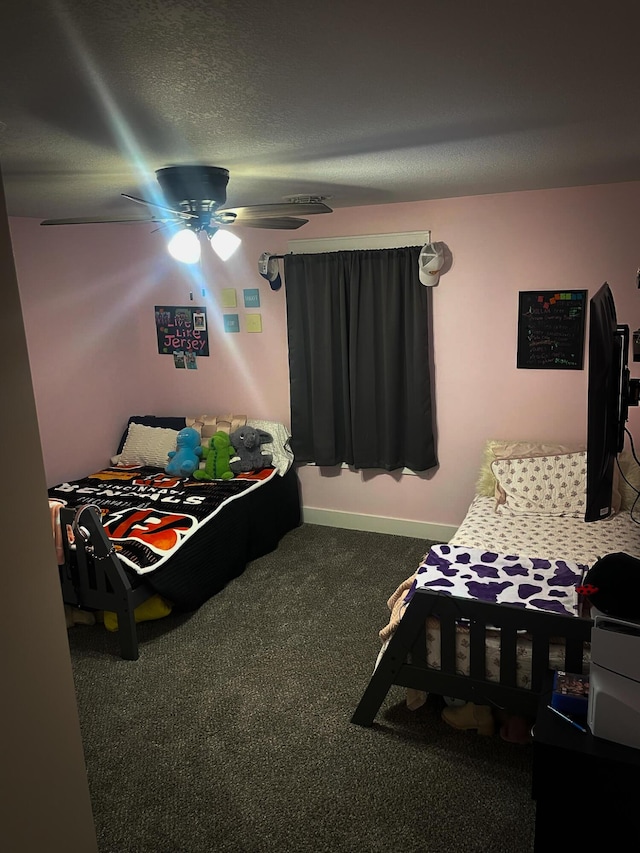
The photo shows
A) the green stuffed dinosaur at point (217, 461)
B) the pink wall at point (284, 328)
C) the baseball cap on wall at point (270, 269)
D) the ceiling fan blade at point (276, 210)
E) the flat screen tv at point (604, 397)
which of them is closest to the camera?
the flat screen tv at point (604, 397)

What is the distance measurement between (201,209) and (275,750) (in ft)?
7.25

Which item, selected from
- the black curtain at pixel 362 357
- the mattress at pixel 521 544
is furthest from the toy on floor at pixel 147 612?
the black curtain at pixel 362 357

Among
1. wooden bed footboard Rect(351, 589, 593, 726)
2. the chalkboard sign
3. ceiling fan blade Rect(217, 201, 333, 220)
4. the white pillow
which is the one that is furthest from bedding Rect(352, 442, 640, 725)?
the white pillow

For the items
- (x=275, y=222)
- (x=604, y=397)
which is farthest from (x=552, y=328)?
(x=604, y=397)

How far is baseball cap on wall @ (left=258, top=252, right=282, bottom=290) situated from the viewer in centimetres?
435

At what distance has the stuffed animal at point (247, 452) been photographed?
4309 millimetres

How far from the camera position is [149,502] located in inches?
149

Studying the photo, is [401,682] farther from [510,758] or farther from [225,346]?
[225,346]

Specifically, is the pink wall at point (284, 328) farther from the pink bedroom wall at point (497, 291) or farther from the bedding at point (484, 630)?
the bedding at point (484, 630)

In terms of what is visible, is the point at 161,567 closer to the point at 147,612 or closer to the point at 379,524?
the point at 147,612

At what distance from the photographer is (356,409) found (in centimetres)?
426

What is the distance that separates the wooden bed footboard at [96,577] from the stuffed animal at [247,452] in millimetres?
1266

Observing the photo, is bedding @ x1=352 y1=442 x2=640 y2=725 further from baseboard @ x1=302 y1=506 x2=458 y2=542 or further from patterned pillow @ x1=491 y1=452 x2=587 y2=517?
Result: baseboard @ x1=302 y1=506 x2=458 y2=542

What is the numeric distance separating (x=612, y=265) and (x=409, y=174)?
149 cm
